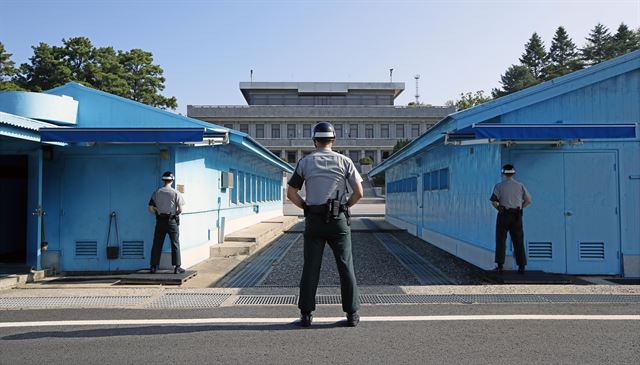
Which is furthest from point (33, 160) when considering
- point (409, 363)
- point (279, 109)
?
point (279, 109)

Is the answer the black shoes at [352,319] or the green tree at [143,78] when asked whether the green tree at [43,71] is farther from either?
the black shoes at [352,319]

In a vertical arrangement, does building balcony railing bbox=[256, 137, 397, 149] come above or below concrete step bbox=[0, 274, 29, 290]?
above

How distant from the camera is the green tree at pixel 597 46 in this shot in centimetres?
6881

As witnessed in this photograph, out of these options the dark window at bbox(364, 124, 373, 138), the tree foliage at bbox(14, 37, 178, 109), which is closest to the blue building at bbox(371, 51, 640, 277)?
the tree foliage at bbox(14, 37, 178, 109)

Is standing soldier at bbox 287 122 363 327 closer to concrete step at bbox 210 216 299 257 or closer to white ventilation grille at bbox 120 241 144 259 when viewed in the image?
white ventilation grille at bbox 120 241 144 259

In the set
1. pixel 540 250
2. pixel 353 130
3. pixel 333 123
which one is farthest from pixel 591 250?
pixel 353 130

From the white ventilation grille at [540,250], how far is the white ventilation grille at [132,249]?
7.29 metres

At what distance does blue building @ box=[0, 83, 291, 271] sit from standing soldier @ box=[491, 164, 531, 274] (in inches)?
203

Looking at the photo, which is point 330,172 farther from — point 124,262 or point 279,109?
point 279,109

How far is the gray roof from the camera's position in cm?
7662

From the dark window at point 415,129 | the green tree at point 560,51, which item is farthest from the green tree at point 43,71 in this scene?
the green tree at point 560,51

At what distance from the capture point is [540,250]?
9742mm

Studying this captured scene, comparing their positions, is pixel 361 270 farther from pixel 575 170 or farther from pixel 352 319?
pixel 352 319

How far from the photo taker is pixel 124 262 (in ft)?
33.0
